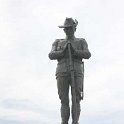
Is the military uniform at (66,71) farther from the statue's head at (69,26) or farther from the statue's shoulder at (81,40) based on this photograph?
the statue's head at (69,26)

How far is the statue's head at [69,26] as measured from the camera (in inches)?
541

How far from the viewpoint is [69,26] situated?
45.1 feet

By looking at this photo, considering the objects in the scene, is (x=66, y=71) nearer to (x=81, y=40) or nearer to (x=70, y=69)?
(x=70, y=69)

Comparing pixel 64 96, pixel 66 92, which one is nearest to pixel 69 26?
pixel 66 92

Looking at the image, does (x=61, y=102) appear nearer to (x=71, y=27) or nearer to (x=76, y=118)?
(x=76, y=118)

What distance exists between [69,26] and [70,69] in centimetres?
127

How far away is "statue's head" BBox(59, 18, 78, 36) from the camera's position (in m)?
13.7

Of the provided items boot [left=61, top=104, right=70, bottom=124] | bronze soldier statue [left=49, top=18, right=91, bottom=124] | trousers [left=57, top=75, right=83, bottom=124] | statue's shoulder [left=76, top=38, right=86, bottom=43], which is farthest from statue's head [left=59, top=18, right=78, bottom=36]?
boot [left=61, top=104, right=70, bottom=124]

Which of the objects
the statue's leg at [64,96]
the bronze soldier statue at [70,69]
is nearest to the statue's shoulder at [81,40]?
the bronze soldier statue at [70,69]

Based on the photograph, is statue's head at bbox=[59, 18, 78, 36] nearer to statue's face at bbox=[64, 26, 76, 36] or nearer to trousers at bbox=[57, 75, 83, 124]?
statue's face at bbox=[64, 26, 76, 36]

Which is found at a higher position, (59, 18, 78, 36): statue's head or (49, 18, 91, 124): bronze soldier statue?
(59, 18, 78, 36): statue's head

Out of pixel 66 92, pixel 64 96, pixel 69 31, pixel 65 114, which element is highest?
pixel 69 31

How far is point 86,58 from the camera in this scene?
1361 cm

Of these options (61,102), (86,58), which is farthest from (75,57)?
(61,102)
